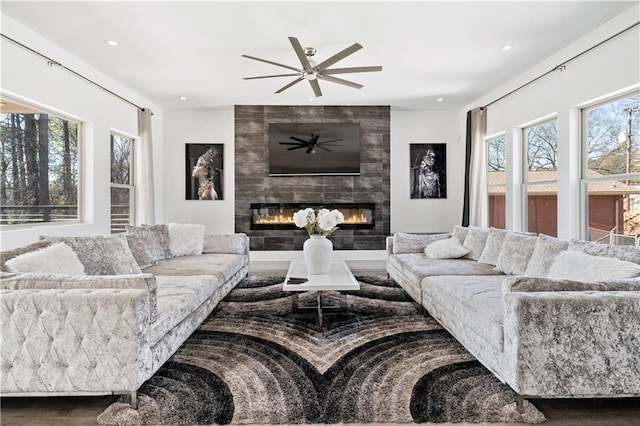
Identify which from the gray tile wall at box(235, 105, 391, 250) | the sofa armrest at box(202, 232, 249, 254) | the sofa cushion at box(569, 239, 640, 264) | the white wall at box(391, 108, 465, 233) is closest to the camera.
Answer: the sofa cushion at box(569, 239, 640, 264)

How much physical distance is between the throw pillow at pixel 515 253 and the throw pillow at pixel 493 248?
15 cm

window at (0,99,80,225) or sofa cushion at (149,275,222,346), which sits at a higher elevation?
window at (0,99,80,225)

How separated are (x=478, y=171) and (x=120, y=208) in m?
5.77

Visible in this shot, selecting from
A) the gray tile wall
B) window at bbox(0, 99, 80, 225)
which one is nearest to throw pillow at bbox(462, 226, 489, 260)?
the gray tile wall

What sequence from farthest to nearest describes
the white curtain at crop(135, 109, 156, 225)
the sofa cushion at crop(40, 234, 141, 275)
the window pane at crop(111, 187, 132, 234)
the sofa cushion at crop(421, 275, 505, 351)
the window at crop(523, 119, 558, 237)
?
1. the white curtain at crop(135, 109, 156, 225)
2. the window pane at crop(111, 187, 132, 234)
3. the window at crop(523, 119, 558, 237)
4. the sofa cushion at crop(40, 234, 141, 275)
5. the sofa cushion at crop(421, 275, 505, 351)

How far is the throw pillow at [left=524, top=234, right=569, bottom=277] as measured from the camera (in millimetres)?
2818

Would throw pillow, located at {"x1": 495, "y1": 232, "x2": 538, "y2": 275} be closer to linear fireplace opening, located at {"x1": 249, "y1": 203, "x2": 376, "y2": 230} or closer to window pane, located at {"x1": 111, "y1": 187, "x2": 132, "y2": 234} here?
linear fireplace opening, located at {"x1": 249, "y1": 203, "x2": 376, "y2": 230}

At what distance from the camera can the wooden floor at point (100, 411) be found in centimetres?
183

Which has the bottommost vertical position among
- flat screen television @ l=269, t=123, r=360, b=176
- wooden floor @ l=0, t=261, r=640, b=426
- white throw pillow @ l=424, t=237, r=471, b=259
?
wooden floor @ l=0, t=261, r=640, b=426

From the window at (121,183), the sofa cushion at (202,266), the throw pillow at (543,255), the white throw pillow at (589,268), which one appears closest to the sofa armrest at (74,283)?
the sofa cushion at (202,266)

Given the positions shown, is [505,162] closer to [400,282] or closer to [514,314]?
[400,282]

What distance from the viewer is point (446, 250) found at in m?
4.23

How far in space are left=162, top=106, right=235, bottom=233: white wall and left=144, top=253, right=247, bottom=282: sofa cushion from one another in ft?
7.65

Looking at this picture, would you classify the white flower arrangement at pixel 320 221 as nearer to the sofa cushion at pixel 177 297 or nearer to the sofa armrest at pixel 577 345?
the sofa cushion at pixel 177 297
